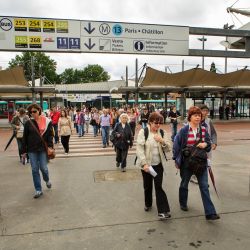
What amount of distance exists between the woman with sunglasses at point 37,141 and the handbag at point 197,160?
2734 millimetres

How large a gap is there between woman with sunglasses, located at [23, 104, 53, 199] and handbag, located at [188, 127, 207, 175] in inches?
108

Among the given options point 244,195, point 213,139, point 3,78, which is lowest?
point 244,195

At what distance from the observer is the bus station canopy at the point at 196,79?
25.0 m

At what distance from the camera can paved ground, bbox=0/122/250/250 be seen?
12.9ft

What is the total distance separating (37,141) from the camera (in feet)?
19.1

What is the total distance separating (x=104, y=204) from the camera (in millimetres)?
5363

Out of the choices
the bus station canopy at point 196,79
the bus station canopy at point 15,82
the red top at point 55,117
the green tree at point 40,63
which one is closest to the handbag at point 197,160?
the red top at point 55,117

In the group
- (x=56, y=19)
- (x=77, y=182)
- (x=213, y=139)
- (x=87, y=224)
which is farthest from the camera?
(x=56, y=19)

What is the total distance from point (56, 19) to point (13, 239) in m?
8.74

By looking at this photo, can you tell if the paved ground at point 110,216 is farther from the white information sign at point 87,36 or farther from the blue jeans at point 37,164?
the white information sign at point 87,36

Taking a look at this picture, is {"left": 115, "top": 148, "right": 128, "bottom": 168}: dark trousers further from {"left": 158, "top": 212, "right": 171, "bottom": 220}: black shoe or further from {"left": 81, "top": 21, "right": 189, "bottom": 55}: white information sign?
{"left": 81, "top": 21, "right": 189, "bottom": 55}: white information sign

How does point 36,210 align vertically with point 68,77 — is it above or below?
below

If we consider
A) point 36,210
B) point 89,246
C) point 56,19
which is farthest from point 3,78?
point 89,246

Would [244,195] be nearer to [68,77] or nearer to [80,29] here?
[80,29]
